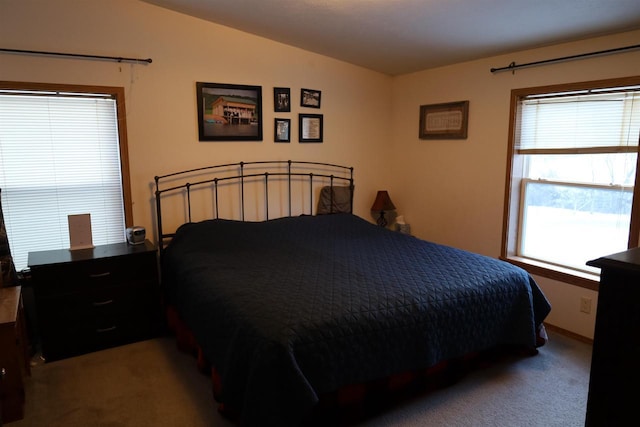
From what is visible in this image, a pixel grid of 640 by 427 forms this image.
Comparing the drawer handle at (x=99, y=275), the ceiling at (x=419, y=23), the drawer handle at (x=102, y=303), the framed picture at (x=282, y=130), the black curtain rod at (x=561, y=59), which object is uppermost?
the ceiling at (x=419, y=23)

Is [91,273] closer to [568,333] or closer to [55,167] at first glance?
[55,167]

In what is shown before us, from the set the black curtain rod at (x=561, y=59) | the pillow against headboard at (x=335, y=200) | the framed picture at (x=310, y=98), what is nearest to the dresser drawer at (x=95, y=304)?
the pillow against headboard at (x=335, y=200)

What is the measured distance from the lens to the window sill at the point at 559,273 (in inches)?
118

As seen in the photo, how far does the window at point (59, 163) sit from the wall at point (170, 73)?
3.5 inches

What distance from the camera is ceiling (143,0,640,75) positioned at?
98.9 inches

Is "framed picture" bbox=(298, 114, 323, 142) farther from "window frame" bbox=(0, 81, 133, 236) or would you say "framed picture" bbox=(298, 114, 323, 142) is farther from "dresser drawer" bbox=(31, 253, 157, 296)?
"dresser drawer" bbox=(31, 253, 157, 296)

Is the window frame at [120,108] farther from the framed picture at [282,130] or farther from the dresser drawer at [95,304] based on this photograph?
the framed picture at [282,130]

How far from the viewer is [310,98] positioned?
396 cm

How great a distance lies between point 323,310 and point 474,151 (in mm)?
2371

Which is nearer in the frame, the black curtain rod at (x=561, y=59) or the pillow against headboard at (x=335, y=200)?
the black curtain rod at (x=561, y=59)

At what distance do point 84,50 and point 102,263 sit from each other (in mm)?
1485

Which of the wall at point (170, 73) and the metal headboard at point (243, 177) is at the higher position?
the wall at point (170, 73)

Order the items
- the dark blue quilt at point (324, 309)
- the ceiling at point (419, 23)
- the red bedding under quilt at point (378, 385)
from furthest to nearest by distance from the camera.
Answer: the ceiling at point (419, 23)
the red bedding under quilt at point (378, 385)
the dark blue quilt at point (324, 309)

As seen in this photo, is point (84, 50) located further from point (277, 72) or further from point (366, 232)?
point (366, 232)
